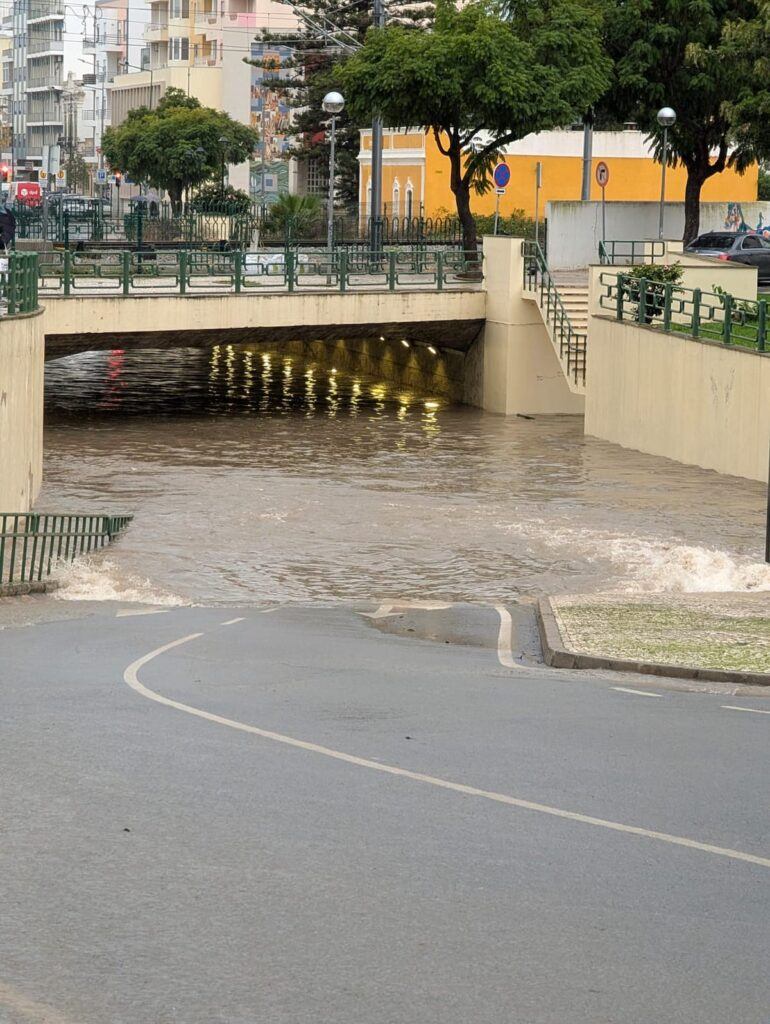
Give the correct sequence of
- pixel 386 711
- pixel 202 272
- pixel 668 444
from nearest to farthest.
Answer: pixel 386 711 → pixel 668 444 → pixel 202 272

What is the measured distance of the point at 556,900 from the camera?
26.8ft

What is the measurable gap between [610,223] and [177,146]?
1554 inches

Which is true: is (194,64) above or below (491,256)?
above

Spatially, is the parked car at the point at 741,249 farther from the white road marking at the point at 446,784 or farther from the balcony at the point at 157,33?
the balcony at the point at 157,33

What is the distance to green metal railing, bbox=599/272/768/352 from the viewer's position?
107 ft

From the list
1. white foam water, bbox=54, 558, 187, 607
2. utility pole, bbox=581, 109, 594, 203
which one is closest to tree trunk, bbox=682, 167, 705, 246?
utility pole, bbox=581, 109, 594, 203

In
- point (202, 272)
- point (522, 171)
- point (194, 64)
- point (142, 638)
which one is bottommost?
point (142, 638)

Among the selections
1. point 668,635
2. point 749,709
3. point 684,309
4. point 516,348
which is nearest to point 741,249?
point 516,348

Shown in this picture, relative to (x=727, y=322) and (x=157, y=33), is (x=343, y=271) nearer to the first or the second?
(x=727, y=322)

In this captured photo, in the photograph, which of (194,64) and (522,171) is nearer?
(522,171)

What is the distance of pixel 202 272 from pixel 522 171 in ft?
88.1

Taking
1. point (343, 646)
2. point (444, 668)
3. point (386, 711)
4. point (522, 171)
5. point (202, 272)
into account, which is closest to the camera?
point (386, 711)

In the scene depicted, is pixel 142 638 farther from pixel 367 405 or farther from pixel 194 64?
pixel 194 64

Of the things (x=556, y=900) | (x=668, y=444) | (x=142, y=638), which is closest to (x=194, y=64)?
(x=668, y=444)
